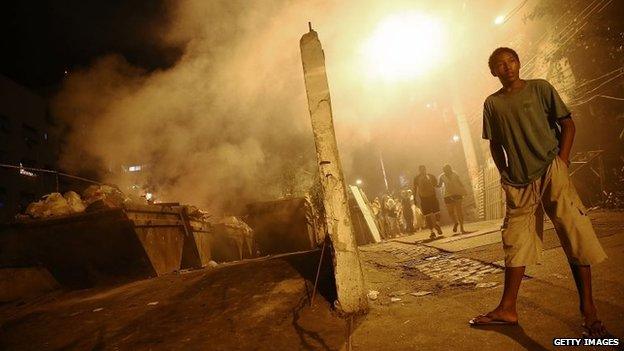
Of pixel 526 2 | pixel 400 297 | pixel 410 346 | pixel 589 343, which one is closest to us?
pixel 589 343

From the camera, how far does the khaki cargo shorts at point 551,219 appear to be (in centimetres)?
206

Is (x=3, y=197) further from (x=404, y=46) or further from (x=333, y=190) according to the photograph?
(x=333, y=190)

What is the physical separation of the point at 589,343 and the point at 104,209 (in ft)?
18.9

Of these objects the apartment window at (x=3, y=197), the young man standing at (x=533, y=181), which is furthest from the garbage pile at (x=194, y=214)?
the apartment window at (x=3, y=197)

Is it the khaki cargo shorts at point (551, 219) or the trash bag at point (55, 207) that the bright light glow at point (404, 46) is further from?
the khaki cargo shorts at point (551, 219)

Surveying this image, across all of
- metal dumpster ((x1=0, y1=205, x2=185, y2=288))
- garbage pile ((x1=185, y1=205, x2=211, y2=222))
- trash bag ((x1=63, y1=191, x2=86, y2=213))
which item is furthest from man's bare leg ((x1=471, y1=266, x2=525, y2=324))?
garbage pile ((x1=185, y1=205, x2=211, y2=222))

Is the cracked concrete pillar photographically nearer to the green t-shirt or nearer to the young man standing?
the young man standing

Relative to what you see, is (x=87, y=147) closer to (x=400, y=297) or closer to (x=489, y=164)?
(x=400, y=297)

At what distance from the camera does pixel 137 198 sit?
Answer: 275 inches

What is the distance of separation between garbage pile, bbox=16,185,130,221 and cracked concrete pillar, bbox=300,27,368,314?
3827 mm

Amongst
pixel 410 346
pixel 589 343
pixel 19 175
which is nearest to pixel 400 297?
pixel 410 346

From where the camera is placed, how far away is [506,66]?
240cm

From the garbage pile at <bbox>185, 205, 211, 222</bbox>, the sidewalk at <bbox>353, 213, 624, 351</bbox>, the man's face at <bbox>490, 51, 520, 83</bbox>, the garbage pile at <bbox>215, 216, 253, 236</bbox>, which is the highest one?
the man's face at <bbox>490, 51, 520, 83</bbox>

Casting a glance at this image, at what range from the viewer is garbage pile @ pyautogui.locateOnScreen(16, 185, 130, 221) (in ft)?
18.1
